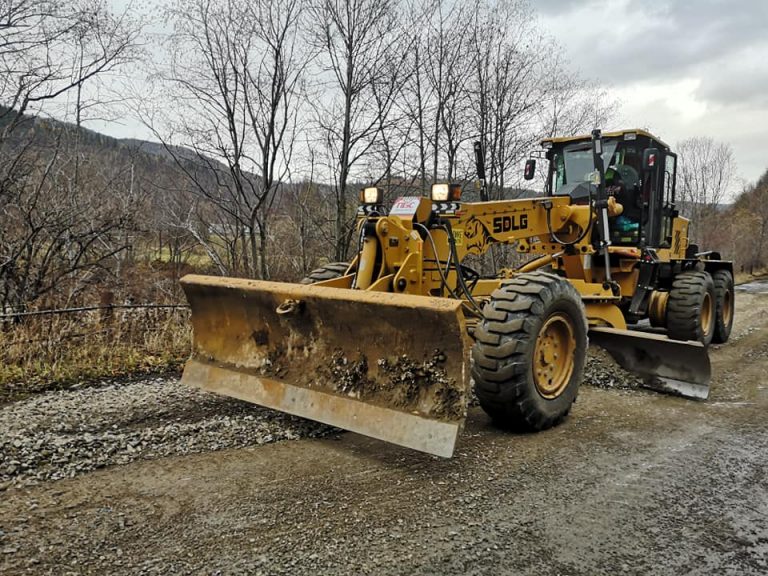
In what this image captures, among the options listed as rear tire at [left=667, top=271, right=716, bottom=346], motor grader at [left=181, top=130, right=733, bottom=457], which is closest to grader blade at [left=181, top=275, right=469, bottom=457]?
motor grader at [left=181, top=130, right=733, bottom=457]

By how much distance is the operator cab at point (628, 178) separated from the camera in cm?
736

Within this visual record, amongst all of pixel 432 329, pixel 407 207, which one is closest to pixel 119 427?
pixel 432 329

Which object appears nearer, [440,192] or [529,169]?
[440,192]

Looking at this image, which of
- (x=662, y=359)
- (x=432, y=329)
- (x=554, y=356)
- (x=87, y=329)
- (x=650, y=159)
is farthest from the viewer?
(x=650, y=159)

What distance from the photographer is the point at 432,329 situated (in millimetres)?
3725

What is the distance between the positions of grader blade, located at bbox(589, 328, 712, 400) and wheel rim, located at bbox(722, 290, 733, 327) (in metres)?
4.37

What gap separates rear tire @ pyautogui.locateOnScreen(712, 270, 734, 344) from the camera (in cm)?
883

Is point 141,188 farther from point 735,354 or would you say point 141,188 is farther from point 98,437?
point 735,354

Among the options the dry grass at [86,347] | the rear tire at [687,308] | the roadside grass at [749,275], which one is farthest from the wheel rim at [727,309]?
the roadside grass at [749,275]

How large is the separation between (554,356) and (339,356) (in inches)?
68.8

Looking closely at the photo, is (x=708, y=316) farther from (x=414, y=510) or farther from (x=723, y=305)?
(x=414, y=510)

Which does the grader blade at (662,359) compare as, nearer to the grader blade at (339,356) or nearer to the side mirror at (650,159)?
the side mirror at (650,159)

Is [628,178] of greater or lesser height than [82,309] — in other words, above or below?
above

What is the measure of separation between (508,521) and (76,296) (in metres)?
6.24
